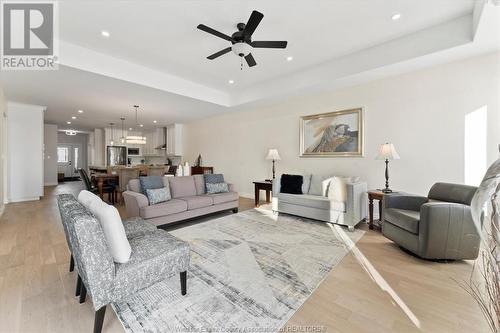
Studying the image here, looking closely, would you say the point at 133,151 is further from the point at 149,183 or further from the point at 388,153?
the point at 388,153

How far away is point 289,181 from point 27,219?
503 cm

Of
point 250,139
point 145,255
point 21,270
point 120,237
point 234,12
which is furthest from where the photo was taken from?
point 250,139

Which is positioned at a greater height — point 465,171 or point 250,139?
point 250,139

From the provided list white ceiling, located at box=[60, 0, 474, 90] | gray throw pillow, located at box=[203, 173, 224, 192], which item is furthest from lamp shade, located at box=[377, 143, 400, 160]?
gray throw pillow, located at box=[203, 173, 224, 192]

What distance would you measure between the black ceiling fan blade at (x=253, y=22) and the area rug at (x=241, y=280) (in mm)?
2589

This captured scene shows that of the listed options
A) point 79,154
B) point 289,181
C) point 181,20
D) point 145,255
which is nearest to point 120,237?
point 145,255

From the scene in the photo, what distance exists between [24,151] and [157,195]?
201 inches

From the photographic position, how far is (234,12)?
2615 millimetres

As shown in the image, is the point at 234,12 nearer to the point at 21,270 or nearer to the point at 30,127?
the point at 21,270

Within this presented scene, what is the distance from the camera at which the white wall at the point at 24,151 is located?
5.56 meters

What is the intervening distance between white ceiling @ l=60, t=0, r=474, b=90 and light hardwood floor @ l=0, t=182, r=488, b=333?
2.94m
